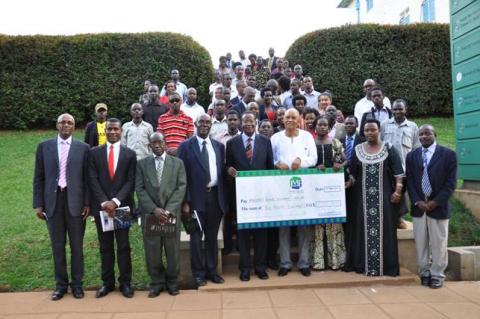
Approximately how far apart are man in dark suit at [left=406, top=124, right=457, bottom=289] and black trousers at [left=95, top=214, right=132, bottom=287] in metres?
3.76

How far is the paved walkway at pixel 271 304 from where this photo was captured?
4.83 meters

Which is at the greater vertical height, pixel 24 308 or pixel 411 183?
pixel 411 183

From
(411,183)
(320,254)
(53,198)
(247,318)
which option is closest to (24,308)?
(53,198)

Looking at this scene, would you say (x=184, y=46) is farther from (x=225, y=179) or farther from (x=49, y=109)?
(x=225, y=179)

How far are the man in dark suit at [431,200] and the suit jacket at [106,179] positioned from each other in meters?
3.69

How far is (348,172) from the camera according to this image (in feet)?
20.9

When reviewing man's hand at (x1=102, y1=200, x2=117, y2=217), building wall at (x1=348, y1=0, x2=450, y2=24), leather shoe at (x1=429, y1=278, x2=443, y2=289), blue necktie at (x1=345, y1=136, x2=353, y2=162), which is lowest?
leather shoe at (x1=429, y1=278, x2=443, y2=289)

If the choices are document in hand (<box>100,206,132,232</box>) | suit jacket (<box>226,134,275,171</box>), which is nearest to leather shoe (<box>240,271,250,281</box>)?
suit jacket (<box>226,134,275,171</box>)

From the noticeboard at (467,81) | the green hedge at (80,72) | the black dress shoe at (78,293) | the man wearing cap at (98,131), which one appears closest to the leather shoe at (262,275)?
the black dress shoe at (78,293)

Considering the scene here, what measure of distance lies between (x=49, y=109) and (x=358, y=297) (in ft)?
41.4

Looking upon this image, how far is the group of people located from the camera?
218 inches

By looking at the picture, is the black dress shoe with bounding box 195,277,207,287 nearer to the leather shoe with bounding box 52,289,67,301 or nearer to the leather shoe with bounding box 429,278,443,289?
the leather shoe with bounding box 52,289,67,301

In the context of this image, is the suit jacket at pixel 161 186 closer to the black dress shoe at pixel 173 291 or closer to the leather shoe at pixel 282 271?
the black dress shoe at pixel 173 291

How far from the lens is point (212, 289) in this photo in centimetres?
566
